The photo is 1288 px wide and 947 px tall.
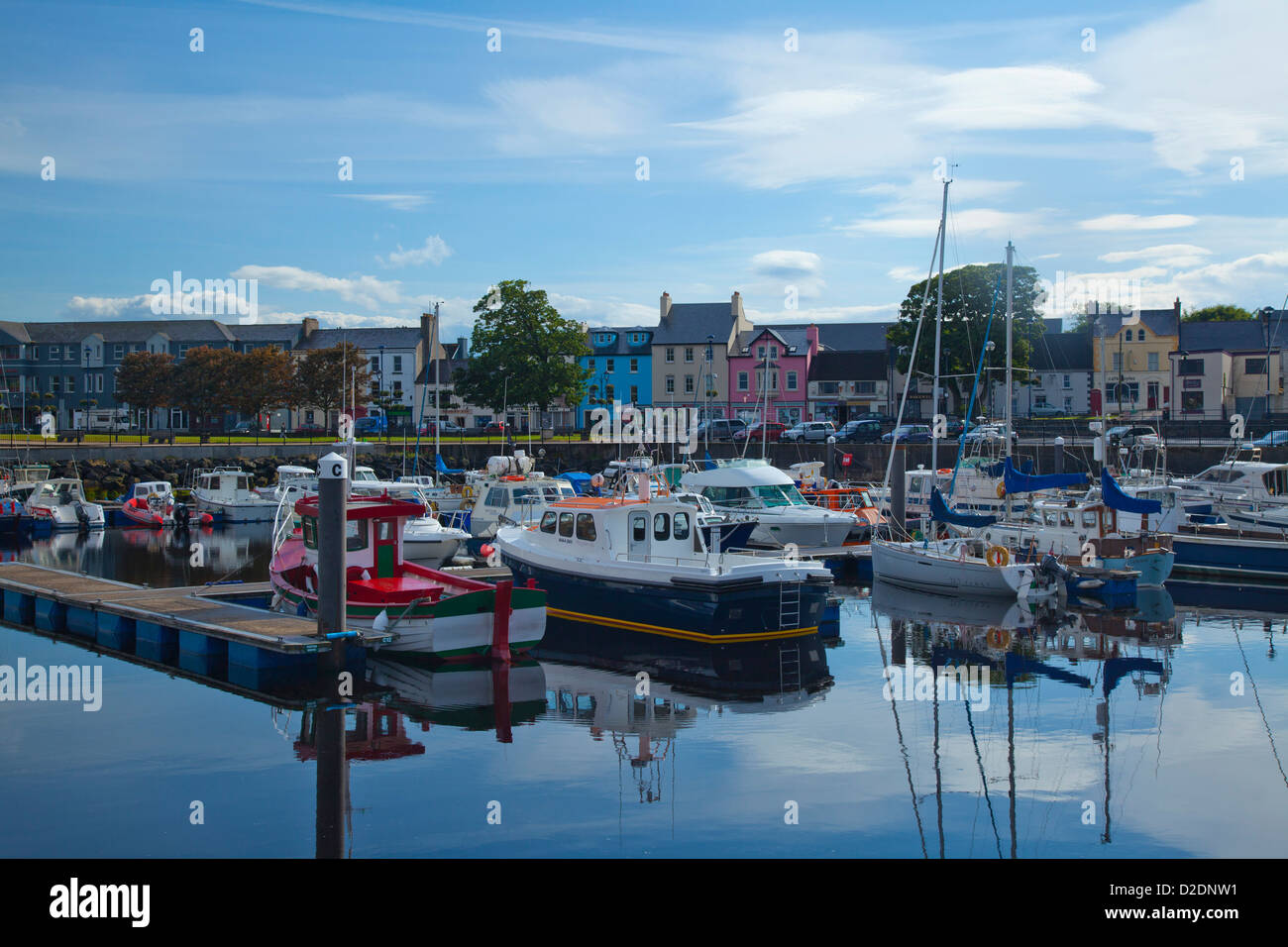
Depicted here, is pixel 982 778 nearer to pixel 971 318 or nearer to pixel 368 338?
pixel 971 318

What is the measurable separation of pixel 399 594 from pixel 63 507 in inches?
1261

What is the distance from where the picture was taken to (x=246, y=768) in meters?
14.5

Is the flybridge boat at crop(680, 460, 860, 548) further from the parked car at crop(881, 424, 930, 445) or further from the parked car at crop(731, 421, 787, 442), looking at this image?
the parked car at crop(731, 421, 787, 442)

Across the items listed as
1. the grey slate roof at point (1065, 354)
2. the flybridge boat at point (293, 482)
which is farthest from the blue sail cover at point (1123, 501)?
the grey slate roof at point (1065, 354)

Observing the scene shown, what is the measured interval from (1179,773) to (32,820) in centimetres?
1360

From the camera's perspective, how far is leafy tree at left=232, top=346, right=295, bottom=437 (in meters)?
73.6

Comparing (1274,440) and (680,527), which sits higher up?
(1274,440)

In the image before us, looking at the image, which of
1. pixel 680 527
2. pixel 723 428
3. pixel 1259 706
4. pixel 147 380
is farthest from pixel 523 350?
pixel 1259 706

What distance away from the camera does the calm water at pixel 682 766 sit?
12.3 meters

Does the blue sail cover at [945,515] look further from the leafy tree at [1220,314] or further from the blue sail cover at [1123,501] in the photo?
the leafy tree at [1220,314]

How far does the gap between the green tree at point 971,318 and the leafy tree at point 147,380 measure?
47.6 m

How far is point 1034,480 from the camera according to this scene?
103 feet

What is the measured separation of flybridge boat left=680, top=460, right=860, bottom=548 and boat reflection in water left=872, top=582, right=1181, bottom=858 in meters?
6.16

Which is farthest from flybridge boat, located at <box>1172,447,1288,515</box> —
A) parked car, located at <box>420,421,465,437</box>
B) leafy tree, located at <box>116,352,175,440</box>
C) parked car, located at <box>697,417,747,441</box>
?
leafy tree, located at <box>116,352,175,440</box>
